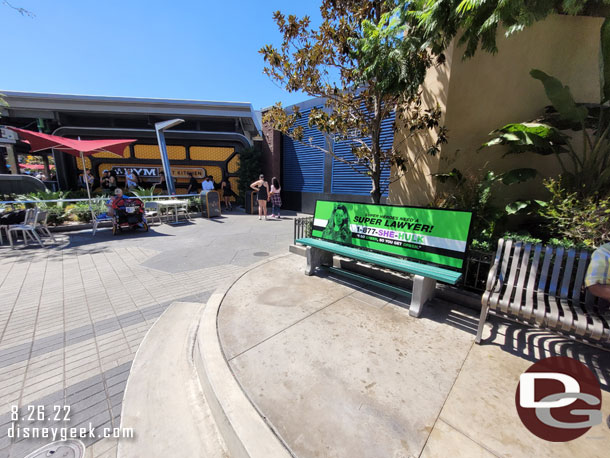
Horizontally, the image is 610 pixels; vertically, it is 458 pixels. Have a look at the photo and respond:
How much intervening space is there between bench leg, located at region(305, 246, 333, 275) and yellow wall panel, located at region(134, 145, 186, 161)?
583 inches

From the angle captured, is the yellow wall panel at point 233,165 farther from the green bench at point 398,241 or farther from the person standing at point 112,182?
the green bench at point 398,241

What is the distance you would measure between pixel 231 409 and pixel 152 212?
10206 mm

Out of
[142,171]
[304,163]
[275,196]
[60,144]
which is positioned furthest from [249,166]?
[60,144]

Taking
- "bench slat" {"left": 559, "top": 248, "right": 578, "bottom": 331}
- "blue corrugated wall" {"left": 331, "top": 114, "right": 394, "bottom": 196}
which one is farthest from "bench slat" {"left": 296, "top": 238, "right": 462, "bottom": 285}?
"blue corrugated wall" {"left": 331, "top": 114, "right": 394, "bottom": 196}

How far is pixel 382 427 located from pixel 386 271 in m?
2.71

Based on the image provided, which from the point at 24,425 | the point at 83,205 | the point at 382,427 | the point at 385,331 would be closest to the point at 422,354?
the point at 385,331

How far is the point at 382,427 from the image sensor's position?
5.90ft

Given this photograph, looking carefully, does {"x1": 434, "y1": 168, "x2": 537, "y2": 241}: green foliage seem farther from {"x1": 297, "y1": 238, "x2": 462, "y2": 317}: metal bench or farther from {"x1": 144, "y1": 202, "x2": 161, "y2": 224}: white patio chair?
{"x1": 144, "y1": 202, "x2": 161, "y2": 224}: white patio chair

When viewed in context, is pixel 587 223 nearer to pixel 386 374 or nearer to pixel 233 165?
pixel 386 374

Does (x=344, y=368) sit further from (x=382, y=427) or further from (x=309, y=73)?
(x=309, y=73)

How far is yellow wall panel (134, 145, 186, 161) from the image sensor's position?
15586 millimetres

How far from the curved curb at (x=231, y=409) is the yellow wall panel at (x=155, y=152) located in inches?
627

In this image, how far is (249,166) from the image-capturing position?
575 inches

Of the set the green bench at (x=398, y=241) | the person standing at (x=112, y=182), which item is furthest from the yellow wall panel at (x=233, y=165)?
the green bench at (x=398, y=241)
